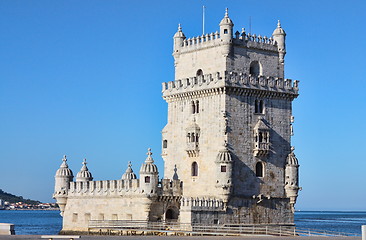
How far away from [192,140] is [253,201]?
24.8 ft

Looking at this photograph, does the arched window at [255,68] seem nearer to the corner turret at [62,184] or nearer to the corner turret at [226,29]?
the corner turret at [226,29]

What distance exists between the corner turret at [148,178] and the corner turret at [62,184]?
12.6 metres

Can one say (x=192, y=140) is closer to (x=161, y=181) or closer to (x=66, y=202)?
(x=161, y=181)

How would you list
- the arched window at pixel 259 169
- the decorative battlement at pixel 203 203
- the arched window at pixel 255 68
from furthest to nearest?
the arched window at pixel 255 68 < the arched window at pixel 259 169 < the decorative battlement at pixel 203 203

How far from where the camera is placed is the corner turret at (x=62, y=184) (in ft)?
281

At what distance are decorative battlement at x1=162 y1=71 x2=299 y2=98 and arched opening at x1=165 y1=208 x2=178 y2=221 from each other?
10.7m

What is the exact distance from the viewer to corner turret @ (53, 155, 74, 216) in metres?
85.5

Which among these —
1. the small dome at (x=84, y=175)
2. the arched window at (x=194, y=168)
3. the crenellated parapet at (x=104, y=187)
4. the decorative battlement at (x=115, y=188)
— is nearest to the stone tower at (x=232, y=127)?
the arched window at (x=194, y=168)

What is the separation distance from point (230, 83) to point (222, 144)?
17.4ft

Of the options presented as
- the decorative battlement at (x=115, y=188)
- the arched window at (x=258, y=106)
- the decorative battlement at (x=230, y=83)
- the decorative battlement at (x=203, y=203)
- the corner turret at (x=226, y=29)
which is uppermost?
the corner turret at (x=226, y=29)

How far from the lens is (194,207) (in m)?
72.8

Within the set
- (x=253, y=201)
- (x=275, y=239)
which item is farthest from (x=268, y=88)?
(x=275, y=239)

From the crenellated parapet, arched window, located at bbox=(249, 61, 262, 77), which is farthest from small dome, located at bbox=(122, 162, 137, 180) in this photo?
arched window, located at bbox=(249, 61, 262, 77)

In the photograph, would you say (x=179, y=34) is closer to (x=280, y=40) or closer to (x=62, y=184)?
(x=280, y=40)
